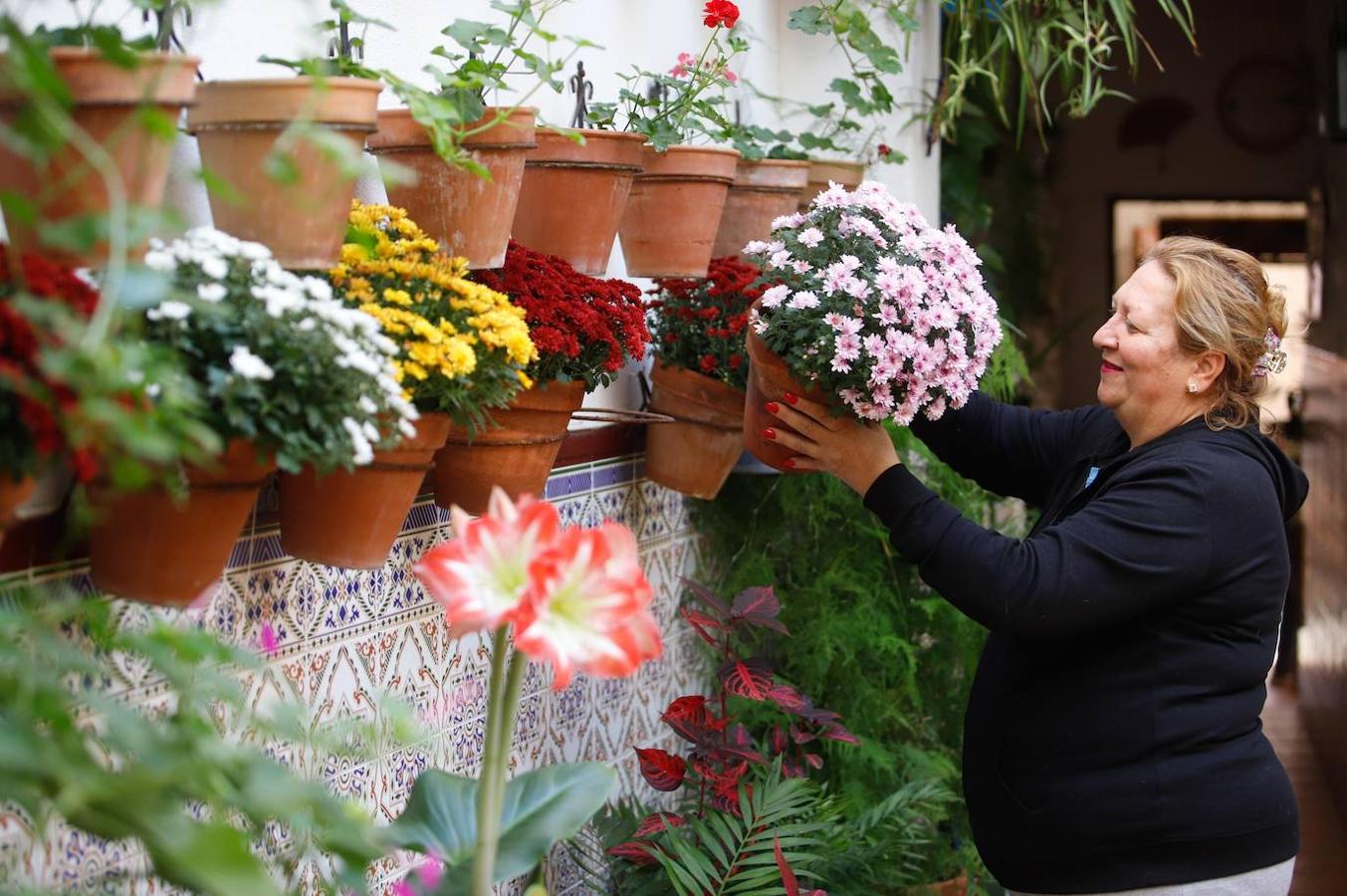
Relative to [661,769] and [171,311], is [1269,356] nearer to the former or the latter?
[661,769]

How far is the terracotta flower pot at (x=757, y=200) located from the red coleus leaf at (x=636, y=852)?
1.09 meters

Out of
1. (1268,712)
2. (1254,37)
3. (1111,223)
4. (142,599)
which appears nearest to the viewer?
(142,599)

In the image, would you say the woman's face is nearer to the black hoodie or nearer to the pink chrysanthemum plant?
the black hoodie

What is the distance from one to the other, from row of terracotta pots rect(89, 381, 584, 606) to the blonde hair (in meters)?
0.95

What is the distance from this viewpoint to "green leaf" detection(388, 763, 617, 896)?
142 cm

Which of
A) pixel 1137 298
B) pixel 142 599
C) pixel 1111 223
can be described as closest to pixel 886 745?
pixel 1137 298

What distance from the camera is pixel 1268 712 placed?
22.4 feet

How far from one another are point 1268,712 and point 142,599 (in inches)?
256

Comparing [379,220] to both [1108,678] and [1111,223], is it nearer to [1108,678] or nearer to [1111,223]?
[1108,678]

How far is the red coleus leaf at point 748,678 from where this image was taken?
7.36 ft

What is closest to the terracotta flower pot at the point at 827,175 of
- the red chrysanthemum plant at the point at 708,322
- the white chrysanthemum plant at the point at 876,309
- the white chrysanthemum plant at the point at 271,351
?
the red chrysanthemum plant at the point at 708,322

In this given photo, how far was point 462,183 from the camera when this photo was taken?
1.72 m

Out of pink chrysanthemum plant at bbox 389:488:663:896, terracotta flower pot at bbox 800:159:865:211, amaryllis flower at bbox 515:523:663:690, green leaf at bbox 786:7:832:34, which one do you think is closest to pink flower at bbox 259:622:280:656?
pink chrysanthemum plant at bbox 389:488:663:896

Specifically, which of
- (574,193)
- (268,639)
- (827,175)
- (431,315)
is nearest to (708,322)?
(574,193)
